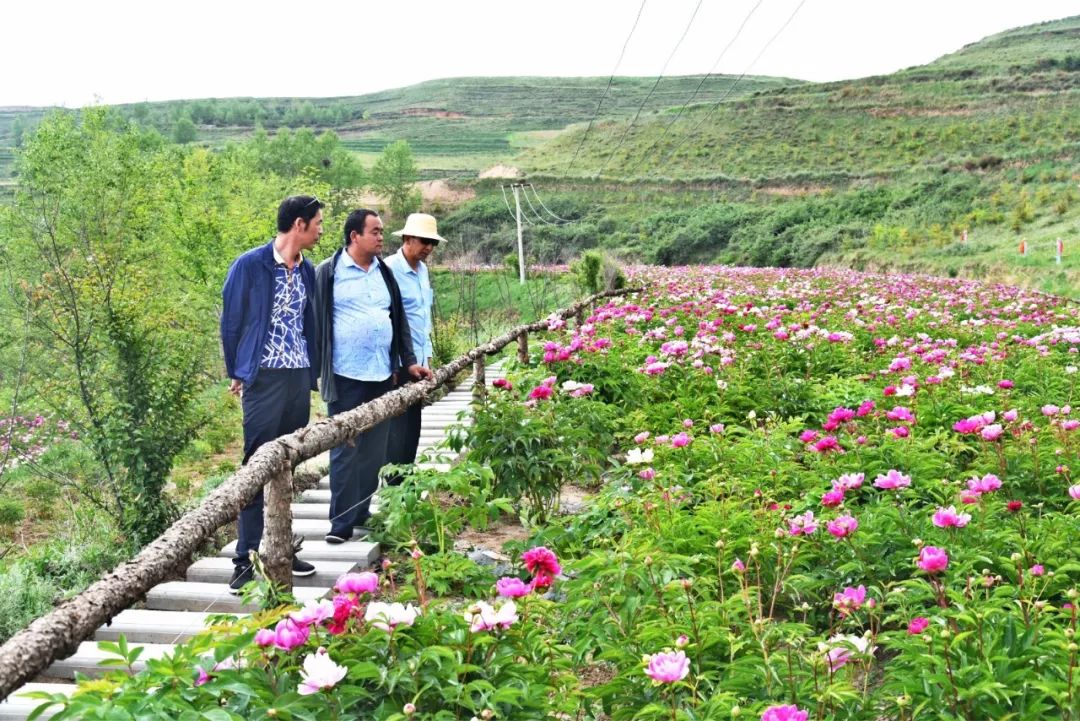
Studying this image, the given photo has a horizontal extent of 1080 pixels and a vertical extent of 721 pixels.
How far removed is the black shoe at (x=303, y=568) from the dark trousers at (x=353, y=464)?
50cm

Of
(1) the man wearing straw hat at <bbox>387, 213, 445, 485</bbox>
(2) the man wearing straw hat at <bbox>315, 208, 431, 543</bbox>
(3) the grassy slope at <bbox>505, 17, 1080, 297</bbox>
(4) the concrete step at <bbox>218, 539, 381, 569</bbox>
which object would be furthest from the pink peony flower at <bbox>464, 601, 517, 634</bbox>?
(3) the grassy slope at <bbox>505, 17, 1080, 297</bbox>

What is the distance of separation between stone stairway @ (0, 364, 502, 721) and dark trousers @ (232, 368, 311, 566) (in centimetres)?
26

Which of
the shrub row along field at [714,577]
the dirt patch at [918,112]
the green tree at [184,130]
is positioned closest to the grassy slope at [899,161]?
the dirt patch at [918,112]

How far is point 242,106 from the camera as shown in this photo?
152125mm

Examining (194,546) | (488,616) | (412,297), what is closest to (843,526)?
(488,616)

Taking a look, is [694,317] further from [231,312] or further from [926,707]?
[926,707]

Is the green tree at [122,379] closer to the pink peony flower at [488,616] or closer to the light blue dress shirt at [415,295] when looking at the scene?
the light blue dress shirt at [415,295]

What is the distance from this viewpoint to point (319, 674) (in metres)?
1.87

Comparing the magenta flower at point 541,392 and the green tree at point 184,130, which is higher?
the green tree at point 184,130

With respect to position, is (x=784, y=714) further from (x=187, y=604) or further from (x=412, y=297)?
(x=412, y=297)

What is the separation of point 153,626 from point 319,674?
242cm

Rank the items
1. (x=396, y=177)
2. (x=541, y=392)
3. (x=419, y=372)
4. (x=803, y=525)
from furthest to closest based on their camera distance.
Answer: (x=396, y=177) < (x=419, y=372) < (x=541, y=392) < (x=803, y=525)

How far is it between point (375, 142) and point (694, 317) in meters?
125

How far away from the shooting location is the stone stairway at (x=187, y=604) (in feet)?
11.7
